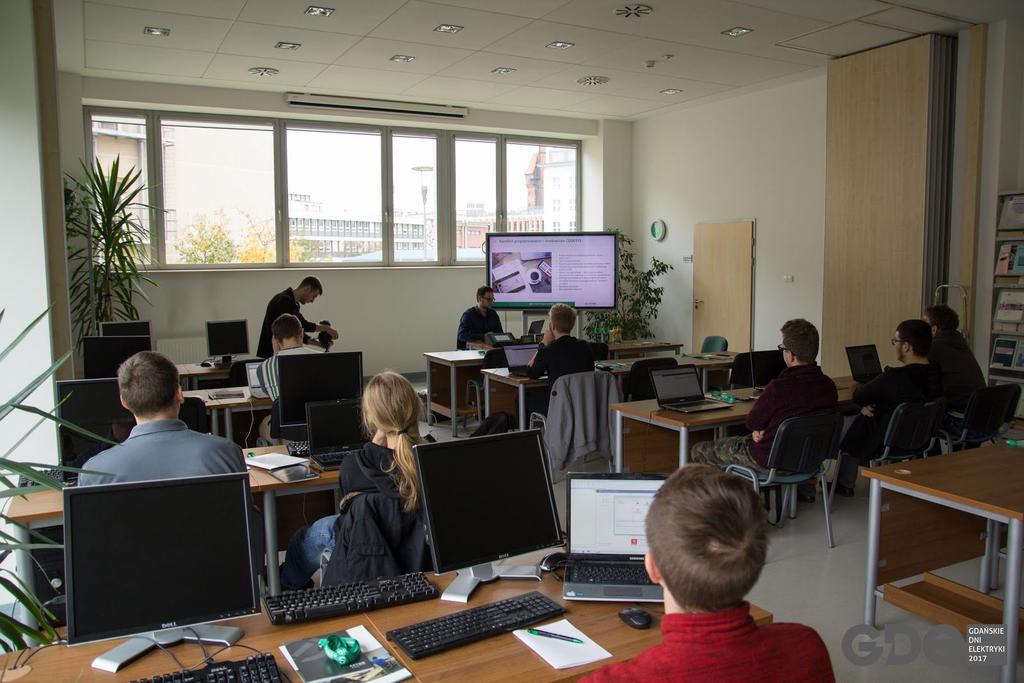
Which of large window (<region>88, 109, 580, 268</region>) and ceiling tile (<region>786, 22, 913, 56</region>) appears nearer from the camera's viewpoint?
ceiling tile (<region>786, 22, 913, 56</region>)

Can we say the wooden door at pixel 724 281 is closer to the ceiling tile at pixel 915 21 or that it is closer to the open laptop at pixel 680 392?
the ceiling tile at pixel 915 21

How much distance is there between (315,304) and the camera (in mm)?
9875

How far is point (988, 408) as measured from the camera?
198 inches

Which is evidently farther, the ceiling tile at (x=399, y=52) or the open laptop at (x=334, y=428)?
the ceiling tile at (x=399, y=52)

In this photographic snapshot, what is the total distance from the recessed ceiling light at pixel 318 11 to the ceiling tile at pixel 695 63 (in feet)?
9.00

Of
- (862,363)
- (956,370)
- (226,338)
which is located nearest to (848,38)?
(862,363)

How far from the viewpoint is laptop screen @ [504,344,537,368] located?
6513 mm

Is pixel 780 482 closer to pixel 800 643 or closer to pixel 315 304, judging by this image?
pixel 800 643

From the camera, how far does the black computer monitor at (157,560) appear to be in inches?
72.1

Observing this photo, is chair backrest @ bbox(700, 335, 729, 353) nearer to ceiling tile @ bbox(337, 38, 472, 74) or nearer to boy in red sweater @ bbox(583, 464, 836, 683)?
ceiling tile @ bbox(337, 38, 472, 74)

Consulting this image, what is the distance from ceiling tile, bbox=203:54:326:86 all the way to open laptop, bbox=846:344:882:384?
5.75 metres

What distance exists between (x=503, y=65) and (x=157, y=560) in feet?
23.0

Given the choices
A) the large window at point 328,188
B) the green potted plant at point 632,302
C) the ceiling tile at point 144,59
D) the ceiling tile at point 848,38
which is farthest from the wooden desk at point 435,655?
the green potted plant at point 632,302

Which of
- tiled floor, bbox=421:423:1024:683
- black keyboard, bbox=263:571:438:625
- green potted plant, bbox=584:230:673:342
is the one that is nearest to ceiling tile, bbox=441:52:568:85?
green potted plant, bbox=584:230:673:342
